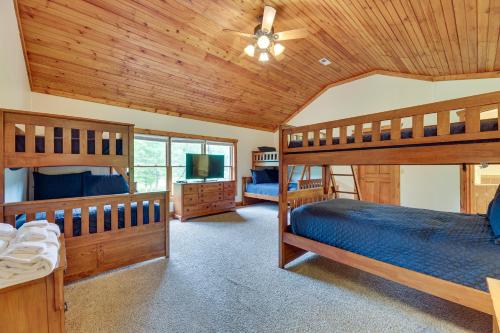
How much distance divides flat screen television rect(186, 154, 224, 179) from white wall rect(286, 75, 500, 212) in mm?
2930

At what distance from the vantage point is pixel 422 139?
57.7 inches

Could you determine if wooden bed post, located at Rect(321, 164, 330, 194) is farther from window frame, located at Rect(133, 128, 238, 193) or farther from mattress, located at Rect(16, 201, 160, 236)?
window frame, located at Rect(133, 128, 238, 193)

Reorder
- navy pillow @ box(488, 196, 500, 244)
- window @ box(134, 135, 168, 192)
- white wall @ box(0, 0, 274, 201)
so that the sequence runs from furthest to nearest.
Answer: window @ box(134, 135, 168, 192)
white wall @ box(0, 0, 274, 201)
navy pillow @ box(488, 196, 500, 244)

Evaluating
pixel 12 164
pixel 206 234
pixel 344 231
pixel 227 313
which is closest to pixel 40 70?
pixel 12 164

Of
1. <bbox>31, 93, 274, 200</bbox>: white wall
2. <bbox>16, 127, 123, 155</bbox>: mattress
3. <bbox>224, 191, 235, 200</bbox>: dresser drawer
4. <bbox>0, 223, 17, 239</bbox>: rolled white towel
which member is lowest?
<bbox>224, 191, 235, 200</bbox>: dresser drawer

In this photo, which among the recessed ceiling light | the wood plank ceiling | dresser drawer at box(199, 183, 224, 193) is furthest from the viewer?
dresser drawer at box(199, 183, 224, 193)

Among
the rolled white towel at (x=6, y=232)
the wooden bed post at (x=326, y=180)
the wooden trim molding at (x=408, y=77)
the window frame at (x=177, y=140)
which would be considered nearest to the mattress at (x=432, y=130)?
the wooden bed post at (x=326, y=180)

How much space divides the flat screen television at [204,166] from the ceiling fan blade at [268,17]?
2933 mm

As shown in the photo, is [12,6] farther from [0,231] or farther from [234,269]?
[234,269]

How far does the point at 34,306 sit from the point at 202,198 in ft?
11.8

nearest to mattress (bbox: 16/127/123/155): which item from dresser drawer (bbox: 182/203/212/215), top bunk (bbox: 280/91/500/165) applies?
top bunk (bbox: 280/91/500/165)

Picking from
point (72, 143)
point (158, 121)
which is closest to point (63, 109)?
point (158, 121)

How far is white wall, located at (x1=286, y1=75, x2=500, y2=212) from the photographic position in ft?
12.9

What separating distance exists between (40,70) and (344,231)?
436cm
